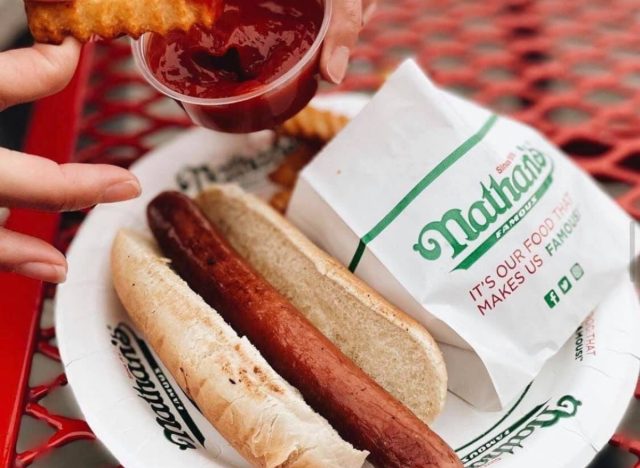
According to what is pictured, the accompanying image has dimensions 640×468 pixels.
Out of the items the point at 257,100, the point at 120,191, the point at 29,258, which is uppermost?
the point at 257,100

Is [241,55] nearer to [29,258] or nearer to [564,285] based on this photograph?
[29,258]

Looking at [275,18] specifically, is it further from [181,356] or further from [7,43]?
[7,43]

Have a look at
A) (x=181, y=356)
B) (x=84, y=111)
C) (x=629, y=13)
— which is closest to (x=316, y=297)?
(x=181, y=356)

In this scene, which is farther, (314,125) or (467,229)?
(314,125)

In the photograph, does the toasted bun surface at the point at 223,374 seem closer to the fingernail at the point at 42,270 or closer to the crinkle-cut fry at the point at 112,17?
the fingernail at the point at 42,270

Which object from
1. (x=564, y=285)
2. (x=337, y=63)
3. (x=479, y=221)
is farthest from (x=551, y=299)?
(x=337, y=63)

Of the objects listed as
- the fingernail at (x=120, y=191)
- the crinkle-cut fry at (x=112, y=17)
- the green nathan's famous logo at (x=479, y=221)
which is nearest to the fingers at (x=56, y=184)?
the fingernail at (x=120, y=191)

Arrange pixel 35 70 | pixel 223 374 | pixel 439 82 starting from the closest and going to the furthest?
pixel 35 70, pixel 223 374, pixel 439 82

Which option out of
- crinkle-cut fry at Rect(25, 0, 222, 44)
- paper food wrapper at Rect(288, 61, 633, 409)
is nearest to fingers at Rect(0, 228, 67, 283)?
crinkle-cut fry at Rect(25, 0, 222, 44)
